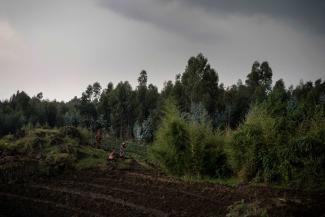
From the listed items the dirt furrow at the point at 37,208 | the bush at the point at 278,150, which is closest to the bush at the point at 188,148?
the bush at the point at 278,150

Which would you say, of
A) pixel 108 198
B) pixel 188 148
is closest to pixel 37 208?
pixel 108 198

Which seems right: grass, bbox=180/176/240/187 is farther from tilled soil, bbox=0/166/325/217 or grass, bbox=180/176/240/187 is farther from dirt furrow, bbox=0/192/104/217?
dirt furrow, bbox=0/192/104/217

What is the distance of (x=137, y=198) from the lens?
16.3 meters

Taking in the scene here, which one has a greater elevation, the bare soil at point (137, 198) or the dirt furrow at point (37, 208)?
the bare soil at point (137, 198)

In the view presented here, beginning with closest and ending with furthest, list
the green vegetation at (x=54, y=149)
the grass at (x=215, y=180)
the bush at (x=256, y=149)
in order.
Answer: the bush at (x=256, y=149), the grass at (x=215, y=180), the green vegetation at (x=54, y=149)

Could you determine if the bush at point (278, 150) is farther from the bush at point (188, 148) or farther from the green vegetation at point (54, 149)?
the green vegetation at point (54, 149)

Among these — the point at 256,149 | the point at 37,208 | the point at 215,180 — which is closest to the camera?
the point at 37,208

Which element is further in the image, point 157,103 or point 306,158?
point 157,103

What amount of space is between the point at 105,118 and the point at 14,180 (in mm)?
70881

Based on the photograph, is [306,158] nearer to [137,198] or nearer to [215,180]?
[215,180]

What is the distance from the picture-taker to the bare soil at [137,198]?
1406 centimetres

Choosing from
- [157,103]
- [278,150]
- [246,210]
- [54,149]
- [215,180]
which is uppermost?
[157,103]

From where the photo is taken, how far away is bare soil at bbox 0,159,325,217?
554 inches

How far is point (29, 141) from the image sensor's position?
2931 centimetres
